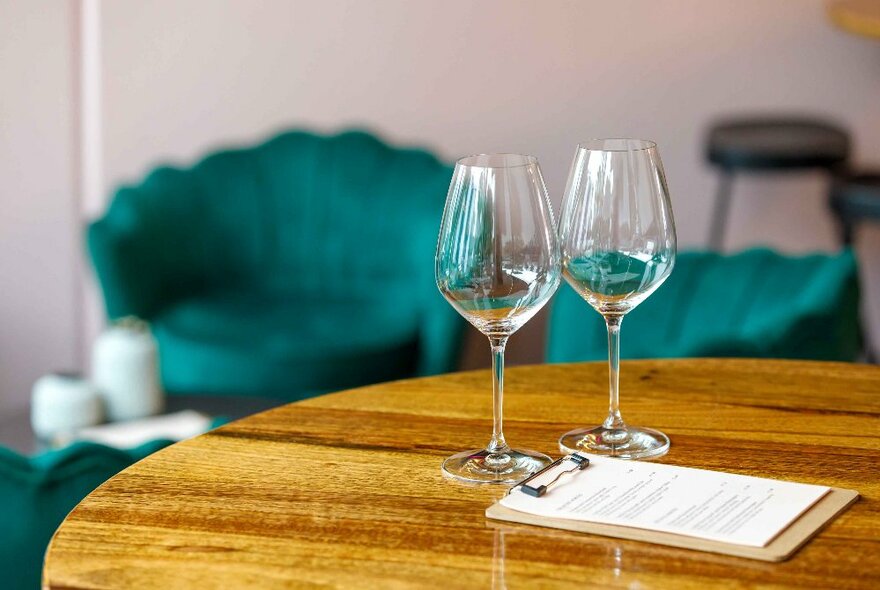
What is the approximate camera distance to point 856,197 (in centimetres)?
282

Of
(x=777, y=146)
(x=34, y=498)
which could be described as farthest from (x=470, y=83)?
(x=34, y=498)

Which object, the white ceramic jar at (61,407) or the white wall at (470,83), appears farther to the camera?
the white wall at (470,83)

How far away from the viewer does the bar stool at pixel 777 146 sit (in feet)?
9.82

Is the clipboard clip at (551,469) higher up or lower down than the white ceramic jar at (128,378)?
higher up

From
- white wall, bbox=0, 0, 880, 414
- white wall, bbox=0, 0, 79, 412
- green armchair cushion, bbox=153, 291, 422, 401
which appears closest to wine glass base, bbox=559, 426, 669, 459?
green armchair cushion, bbox=153, 291, 422, 401

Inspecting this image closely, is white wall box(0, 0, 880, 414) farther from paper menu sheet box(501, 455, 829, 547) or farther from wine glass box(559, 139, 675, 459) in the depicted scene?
paper menu sheet box(501, 455, 829, 547)

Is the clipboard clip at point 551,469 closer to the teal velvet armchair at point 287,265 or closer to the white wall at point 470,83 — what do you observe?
the teal velvet armchair at point 287,265

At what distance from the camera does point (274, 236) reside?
323 cm

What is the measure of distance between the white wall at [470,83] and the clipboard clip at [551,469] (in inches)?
103

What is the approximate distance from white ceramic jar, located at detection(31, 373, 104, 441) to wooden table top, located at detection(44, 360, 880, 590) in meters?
1.18

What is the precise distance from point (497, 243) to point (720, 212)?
8.69ft

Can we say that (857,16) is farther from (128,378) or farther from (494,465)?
(494,465)

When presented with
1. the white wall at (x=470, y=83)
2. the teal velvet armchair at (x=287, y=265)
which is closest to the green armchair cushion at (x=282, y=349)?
the teal velvet armchair at (x=287, y=265)

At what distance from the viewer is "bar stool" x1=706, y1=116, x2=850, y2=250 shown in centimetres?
299
